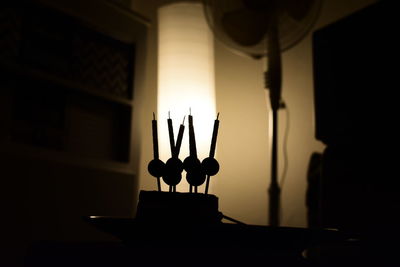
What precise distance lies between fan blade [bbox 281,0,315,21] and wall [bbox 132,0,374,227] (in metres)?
0.34

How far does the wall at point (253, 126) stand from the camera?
5.83 feet

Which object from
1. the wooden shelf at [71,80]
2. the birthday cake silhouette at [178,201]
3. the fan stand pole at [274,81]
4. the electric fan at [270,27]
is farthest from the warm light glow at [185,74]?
the birthday cake silhouette at [178,201]

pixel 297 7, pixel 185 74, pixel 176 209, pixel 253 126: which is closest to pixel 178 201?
pixel 176 209

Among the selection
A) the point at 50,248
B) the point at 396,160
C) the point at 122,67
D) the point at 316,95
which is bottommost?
the point at 50,248

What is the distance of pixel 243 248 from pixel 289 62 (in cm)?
132

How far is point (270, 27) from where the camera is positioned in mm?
1501

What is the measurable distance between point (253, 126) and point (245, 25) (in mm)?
544

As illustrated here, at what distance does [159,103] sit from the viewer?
150 centimetres

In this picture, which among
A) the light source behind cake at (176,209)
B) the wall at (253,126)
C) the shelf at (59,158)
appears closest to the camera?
the light source behind cake at (176,209)

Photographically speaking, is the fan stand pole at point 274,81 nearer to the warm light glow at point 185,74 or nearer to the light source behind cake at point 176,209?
the warm light glow at point 185,74

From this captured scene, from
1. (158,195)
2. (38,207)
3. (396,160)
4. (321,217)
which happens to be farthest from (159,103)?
(158,195)

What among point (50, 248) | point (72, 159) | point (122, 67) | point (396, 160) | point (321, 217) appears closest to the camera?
point (50, 248)

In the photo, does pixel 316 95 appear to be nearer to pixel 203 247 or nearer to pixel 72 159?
pixel 203 247

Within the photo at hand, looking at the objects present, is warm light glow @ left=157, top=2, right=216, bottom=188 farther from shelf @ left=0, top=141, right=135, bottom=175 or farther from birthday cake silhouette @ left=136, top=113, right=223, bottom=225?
birthday cake silhouette @ left=136, top=113, right=223, bottom=225
